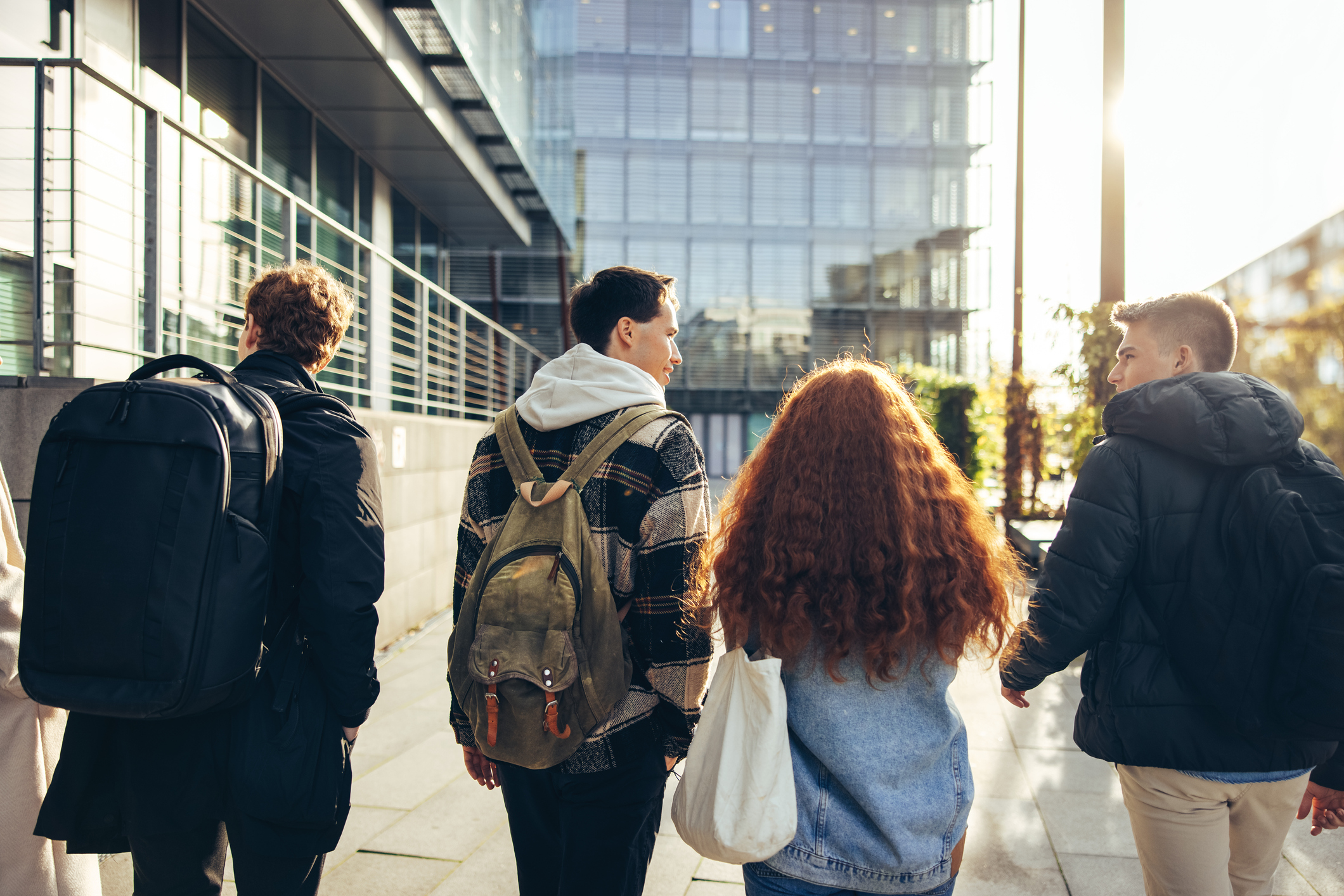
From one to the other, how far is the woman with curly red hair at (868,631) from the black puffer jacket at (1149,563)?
18.8 inches

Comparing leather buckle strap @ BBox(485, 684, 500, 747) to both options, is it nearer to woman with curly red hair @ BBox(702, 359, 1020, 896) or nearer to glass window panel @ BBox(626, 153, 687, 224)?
woman with curly red hair @ BBox(702, 359, 1020, 896)

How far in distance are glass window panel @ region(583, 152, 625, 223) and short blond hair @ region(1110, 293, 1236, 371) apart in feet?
77.7

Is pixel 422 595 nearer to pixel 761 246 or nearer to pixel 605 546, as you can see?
pixel 605 546

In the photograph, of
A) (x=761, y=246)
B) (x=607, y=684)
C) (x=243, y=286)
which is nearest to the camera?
(x=607, y=684)

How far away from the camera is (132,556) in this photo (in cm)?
172

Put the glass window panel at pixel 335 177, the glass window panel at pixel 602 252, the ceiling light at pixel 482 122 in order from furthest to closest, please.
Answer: the glass window panel at pixel 602 252
the ceiling light at pixel 482 122
the glass window panel at pixel 335 177

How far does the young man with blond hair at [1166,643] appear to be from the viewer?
195 cm

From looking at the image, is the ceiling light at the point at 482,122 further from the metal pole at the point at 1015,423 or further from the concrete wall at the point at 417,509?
the metal pole at the point at 1015,423

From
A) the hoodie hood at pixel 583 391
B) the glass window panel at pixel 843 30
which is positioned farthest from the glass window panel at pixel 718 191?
the hoodie hood at pixel 583 391

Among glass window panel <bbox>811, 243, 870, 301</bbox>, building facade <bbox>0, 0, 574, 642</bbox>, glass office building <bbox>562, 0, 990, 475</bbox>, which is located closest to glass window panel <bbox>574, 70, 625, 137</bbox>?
glass office building <bbox>562, 0, 990, 475</bbox>

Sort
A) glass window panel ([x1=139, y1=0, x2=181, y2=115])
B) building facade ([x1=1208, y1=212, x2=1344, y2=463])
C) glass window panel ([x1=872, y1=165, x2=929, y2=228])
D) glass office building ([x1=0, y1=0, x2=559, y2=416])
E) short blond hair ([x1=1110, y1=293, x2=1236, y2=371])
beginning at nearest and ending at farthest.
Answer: short blond hair ([x1=1110, y1=293, x2=1236, y2=371]), glass office building ([x1=0, y1=0, x2=559, y2=416]), glass window panel ([x1=139, y1=0, x2=181, y2=115]), building facade ([x1=1208, y1=212, x2=1344, y2=463]), glass window panel ([x1=872, y1=165, x2=929, y2=228])

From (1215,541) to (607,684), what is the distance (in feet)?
4.67

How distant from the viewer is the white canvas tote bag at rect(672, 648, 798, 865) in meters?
1.57

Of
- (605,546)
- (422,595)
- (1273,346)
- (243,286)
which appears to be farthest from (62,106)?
(1273,346)
